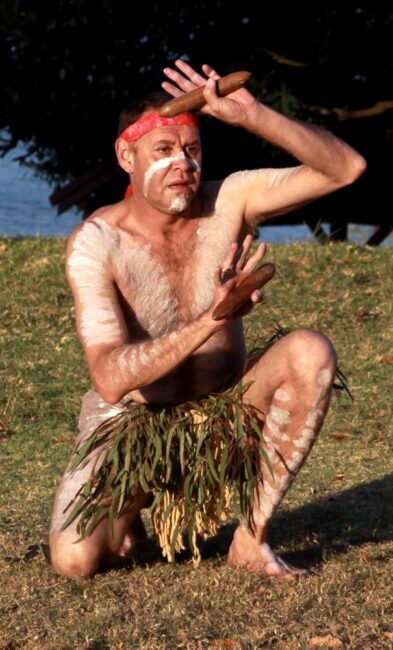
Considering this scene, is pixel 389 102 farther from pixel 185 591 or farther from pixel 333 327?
pixel 185 591

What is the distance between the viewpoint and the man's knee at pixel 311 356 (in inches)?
177

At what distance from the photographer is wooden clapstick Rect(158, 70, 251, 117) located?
4.29m

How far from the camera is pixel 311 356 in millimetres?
4488

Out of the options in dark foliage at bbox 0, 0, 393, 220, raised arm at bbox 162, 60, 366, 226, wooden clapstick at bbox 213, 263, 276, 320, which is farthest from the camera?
dark foliage at bbox 0, 0, 393, 220

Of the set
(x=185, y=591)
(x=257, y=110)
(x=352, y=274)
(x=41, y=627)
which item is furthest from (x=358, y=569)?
(x=352, y=274)

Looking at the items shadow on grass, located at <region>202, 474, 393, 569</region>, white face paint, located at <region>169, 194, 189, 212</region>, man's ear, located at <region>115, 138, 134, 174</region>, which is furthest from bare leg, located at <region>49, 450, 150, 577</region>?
man's ear, located at <region>115, 138, 134, 174</region>

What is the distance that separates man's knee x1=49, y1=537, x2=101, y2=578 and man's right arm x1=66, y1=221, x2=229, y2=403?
0.56m

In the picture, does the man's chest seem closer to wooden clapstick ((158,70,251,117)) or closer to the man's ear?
the man's ear

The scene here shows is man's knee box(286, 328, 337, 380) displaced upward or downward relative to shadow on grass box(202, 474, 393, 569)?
upward

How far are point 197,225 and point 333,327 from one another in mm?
4180

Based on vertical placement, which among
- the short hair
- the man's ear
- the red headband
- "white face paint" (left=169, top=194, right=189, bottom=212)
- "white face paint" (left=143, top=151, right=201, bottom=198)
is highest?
the short hair

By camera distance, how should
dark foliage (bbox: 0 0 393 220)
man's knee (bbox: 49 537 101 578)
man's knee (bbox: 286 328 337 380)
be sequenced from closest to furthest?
1. man's knee (bbox: 286 328 337 380)
2. man's knee (bbox: 49 537 101 578)
3. dark foliage (bbox: 0 0 393 220)

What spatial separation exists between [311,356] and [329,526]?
106 centimetres

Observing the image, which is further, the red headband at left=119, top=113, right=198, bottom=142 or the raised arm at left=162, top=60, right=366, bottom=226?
the red headband at left=119, top=113, right=198, bottom=142
